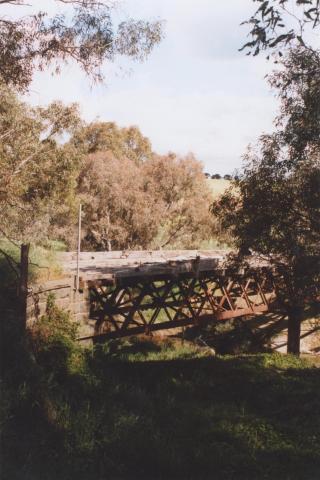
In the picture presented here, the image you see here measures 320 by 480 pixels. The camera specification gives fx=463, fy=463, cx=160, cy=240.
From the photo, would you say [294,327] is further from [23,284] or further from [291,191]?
[23,284]

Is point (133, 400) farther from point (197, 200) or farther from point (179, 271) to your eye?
point (197, 200)

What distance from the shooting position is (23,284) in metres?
9.65

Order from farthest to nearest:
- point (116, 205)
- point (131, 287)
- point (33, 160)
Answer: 1. point (116, 205)
2. point (33, 160)
3. point (131, 287)

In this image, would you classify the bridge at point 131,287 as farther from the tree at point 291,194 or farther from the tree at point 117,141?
the tree at point 117,141

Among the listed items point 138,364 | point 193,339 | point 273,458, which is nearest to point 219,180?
point 193,339

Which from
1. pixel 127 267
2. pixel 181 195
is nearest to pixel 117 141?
pixel 181 195

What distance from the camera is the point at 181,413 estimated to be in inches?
367

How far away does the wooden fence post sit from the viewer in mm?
9414

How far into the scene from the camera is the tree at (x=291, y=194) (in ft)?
36.2

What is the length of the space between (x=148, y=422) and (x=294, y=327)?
13.0 metres

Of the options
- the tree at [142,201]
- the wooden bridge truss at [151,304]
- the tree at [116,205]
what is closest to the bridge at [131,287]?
the wooden bridge truss at [151,304]

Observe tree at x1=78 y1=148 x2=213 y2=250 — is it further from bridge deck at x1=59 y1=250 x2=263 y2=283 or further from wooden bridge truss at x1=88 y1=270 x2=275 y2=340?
wooden bridge truss at x1=88 y1=270 x2=275 y2=340

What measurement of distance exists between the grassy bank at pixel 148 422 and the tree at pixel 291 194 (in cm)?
334

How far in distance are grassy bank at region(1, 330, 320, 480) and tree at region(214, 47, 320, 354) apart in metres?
3.34
